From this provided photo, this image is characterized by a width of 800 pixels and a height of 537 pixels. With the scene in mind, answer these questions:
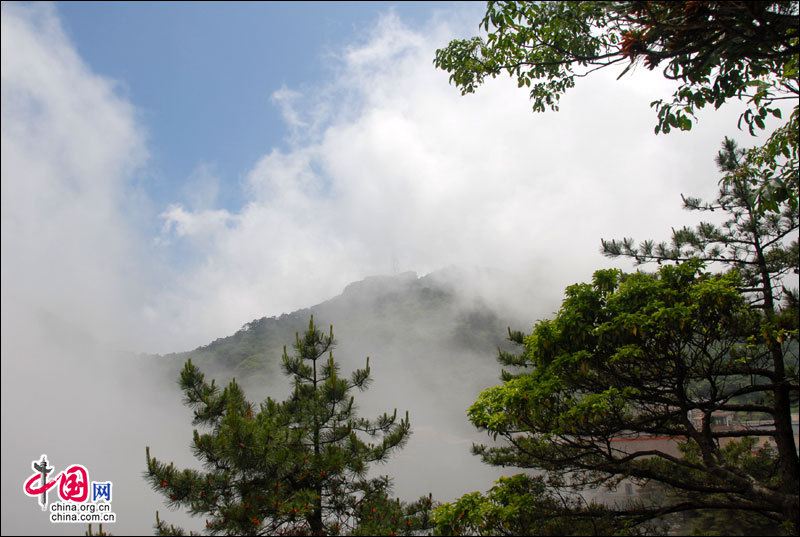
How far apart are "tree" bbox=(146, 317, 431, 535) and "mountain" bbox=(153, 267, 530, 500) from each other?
87.6 feet

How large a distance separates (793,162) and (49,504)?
11246mm

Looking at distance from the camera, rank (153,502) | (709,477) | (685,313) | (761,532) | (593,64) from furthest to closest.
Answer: (153,502)
(761,532)
(709,477)
(685,313)
(593,64)

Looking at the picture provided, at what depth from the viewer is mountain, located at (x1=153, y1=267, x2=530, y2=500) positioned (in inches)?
1442

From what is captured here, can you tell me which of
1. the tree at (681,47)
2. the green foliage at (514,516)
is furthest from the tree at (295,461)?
the tree at (681,47)

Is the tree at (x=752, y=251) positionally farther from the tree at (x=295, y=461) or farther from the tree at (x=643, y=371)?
the tree at (x=295, y=461)

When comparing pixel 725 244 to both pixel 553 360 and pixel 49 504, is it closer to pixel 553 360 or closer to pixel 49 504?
pixel 553 360

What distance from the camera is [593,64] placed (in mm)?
4250

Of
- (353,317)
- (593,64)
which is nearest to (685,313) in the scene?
(593,64)

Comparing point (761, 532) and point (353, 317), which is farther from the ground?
point (353, 317)

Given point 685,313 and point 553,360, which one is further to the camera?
point 553,360

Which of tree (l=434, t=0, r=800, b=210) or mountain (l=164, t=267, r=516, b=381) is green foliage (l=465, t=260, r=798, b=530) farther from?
mountain (l=164, t=267, r=516, b=381)

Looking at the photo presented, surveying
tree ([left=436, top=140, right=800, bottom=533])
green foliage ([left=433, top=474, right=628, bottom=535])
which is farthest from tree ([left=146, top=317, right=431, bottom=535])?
tree ([left=436, top=140, right=800, bottom=533])

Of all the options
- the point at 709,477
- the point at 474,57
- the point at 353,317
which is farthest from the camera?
the point at 353,317

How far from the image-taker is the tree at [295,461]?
6262 mm
